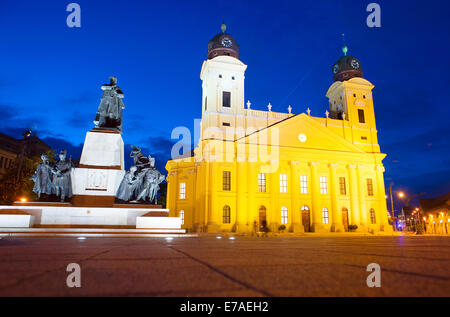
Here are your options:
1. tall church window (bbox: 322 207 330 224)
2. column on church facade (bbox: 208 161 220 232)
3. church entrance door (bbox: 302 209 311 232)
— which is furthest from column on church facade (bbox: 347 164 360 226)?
column on church facade (bbox: 208 161 220 232)

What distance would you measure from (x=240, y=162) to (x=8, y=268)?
31.1m

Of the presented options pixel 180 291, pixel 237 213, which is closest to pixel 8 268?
pixel 180 291

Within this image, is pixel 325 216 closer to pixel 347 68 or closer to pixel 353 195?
pixel 353 195

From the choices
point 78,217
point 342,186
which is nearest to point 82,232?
point 78,217

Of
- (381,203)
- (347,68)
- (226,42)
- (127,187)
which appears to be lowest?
(127,187)

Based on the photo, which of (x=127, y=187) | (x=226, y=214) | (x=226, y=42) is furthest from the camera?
(x=226, y=42)

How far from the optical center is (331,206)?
113 feet

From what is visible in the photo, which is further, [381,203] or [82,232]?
[381,203]

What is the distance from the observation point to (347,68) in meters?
43.9

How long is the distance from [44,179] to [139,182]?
3.72 meters

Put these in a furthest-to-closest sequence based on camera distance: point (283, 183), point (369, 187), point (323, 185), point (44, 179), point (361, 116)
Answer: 1. point (361, 116)
2. point (369, 187)
3. point (323, 185)
4. point (283, 183)
5. point (44, 179)

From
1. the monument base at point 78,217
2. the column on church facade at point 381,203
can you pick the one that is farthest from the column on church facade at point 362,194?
the monument base at point 78,217
